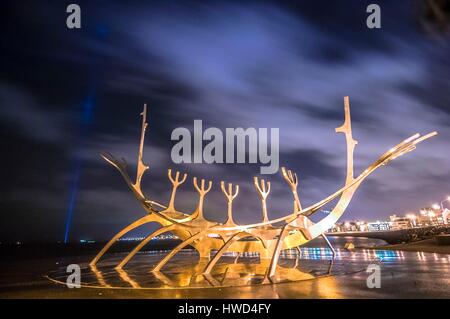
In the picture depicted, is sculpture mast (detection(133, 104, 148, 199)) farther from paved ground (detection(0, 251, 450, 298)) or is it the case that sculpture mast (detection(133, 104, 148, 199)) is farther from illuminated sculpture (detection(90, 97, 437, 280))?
paved ground (detection(0, 251, 450, 298))

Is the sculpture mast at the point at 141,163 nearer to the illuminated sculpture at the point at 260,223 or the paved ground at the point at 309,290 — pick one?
the illuminated sculpture at the point at 260,223

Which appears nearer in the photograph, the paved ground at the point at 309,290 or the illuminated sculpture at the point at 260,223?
the paved ground at the point at 309,290

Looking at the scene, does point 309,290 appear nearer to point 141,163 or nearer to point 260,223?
point 260,223

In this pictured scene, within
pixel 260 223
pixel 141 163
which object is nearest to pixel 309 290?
pixel 260 223

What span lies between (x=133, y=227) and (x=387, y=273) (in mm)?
11331

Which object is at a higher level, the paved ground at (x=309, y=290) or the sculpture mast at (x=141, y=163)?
the sculpture mast at (x=141, y=163)

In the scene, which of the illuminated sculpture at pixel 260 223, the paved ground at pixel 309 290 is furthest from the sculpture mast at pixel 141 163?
the paved ground at pixel 309 290

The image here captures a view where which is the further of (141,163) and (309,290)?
(141,163)

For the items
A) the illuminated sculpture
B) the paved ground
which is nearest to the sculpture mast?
the illuminated sculpture

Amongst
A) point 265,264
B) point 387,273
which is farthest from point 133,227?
point 387,273

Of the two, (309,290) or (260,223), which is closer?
(309,290)
